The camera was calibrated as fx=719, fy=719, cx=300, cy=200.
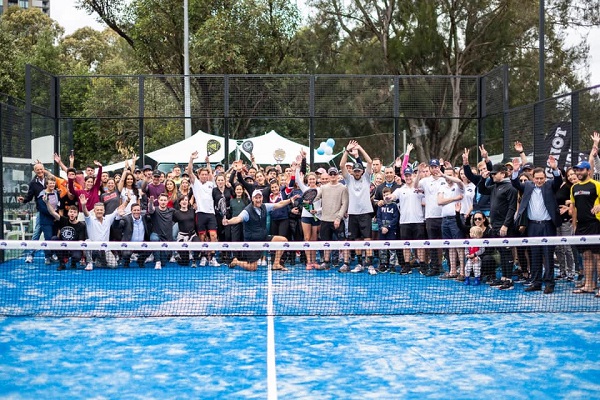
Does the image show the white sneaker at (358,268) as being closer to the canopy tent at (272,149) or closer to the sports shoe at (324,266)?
the sports shoe at (324,266)

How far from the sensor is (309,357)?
752 centimetres

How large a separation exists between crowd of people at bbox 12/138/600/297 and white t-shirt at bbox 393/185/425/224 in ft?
0.07

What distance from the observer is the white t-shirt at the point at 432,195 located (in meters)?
13.6

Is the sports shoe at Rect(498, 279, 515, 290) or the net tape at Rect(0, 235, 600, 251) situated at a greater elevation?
the net tape at Rect(0, 235, 600, 251)

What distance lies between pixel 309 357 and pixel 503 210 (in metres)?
6.13

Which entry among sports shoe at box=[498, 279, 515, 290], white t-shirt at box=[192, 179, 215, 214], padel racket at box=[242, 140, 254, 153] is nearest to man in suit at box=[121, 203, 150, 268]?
white t-shirt at box=[192, 179, 215, 214]

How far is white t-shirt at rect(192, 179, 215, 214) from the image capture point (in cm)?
1527

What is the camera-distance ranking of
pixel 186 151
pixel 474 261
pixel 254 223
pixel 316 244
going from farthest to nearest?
pixel 186 151 < pixel 254 223 < pixel 474 261 < pixel 316 244

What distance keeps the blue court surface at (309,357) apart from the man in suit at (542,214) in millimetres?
1837

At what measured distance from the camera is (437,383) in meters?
6.55

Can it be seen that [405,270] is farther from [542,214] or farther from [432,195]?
[542,214]

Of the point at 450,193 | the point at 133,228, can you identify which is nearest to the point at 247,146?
the point at 133,228

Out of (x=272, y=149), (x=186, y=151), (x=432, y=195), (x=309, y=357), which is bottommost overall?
(x=309, y=357)

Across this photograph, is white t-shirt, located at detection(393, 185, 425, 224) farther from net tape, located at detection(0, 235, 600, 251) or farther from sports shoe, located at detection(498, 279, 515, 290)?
net tape, located at detection(0, 235, 600, 251)
